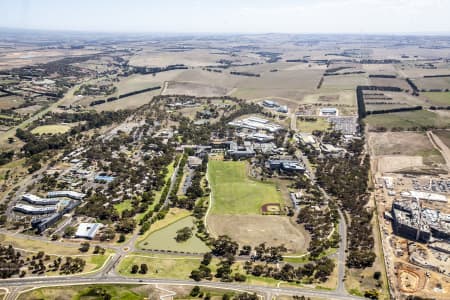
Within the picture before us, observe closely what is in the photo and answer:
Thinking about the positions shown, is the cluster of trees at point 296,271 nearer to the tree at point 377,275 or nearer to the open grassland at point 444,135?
the tree at point 377,275

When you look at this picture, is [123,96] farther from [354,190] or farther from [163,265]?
[163,265]

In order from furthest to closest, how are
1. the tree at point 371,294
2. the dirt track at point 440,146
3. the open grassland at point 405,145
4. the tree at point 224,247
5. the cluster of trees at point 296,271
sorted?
the open grassland at point 405,145 → the dirt track at point 440,146 → the tree at point 224,247 → the cluster of trees at point 296,271 → the tree at point 371,294

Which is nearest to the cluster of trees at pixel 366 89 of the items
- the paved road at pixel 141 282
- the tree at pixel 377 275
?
the tree at pixel 377 275

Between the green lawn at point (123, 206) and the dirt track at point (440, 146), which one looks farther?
the dirt track at point (440, 146)

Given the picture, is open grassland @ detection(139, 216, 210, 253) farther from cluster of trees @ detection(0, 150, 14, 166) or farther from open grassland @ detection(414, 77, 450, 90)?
open grassland @ detection(414, 77, 450, 90)

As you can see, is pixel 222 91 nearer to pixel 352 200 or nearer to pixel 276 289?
pixel 352 200

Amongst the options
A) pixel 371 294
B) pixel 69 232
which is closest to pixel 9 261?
pixel 69 232
